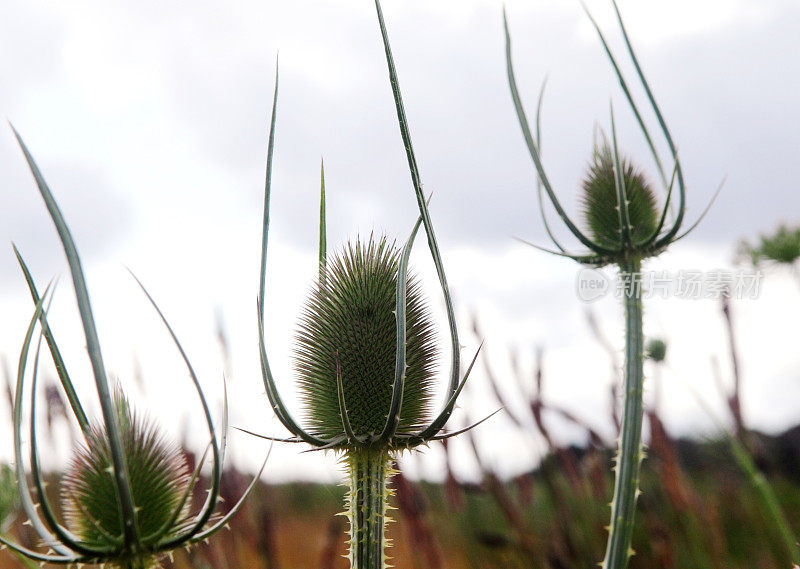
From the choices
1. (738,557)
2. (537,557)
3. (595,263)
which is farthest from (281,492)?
(595,263)

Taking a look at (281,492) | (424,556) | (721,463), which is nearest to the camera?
(424,556)

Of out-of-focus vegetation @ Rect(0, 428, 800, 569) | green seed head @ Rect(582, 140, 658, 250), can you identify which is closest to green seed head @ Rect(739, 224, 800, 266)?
out-of-focus vegetation @ Rect(0, 428, 800, 569)

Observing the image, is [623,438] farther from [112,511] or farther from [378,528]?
[112,511]

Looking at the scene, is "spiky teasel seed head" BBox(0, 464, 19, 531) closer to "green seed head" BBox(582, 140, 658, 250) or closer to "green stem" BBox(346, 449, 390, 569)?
"green stem" BBox(346, 449, 390, 569)

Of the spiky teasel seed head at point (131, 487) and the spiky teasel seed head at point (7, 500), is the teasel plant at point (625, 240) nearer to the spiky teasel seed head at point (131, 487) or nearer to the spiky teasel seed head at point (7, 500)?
the spiky teasel seed head at point (131, 487)

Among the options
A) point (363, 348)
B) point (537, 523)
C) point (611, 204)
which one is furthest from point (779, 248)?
point (363, 348)

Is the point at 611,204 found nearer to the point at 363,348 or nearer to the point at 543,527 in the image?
the point at 363,348
